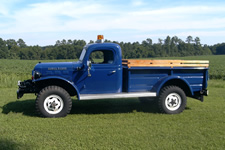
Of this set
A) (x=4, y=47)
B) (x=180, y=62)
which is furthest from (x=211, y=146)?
(x=4, y=47)

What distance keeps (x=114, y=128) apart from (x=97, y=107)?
2.34m

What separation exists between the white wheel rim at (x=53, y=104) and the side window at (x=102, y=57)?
1.35m

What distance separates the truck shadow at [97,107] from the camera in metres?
6.68

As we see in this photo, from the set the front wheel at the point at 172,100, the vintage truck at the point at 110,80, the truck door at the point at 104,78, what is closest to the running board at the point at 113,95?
the vintage truck at the point at 110,80

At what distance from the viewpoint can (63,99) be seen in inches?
234

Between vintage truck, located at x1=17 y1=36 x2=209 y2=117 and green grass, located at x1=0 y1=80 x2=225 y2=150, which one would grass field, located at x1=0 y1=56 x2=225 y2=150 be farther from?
vintage truck, located at x1=17 y1=36 x2=209 y2=117

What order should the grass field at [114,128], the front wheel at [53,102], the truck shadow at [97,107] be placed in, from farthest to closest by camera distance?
the truck shadow at [97,107], the front wheel at [53,102], the grass field at [114,128]

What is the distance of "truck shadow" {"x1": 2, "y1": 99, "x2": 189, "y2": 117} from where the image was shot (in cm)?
668

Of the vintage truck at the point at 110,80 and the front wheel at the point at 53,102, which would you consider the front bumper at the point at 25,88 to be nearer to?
the vintage truck at the point at 110,80

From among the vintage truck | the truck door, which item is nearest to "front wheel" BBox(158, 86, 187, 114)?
the vintage truck

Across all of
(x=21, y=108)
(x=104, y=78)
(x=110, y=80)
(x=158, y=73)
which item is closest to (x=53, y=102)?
(x=104, y=78)

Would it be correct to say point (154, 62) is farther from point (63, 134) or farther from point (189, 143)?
point (63, 134)

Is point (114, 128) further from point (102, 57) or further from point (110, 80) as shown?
point (102, 57)

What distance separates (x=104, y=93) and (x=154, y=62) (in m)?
1.56
